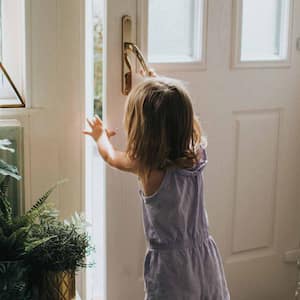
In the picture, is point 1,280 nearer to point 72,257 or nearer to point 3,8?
point 72,257

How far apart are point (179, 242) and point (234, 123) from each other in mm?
592

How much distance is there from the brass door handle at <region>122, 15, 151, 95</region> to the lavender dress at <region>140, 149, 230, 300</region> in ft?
1.13

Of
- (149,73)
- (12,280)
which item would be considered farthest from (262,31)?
(12,280)

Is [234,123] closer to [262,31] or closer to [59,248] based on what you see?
[262,31]

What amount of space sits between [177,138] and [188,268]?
361mm

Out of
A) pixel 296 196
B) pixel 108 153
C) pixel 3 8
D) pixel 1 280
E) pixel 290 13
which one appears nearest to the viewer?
pixel 1 280

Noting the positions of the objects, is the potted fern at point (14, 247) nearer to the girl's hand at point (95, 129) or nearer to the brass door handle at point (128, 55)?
the girl's hand at point (95, 129)

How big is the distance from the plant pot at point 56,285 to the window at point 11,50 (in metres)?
0.56

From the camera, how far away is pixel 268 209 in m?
2.42

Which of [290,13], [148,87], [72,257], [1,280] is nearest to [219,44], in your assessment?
[290,13]

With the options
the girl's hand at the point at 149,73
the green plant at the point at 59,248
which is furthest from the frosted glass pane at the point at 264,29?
the green plant at the point at 59,248

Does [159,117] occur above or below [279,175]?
above

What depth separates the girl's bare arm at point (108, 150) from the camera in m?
1.85

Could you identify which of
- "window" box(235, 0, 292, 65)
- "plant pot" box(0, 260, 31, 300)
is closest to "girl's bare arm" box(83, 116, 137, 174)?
"plant pot" box(0, 260, 31, 300)
